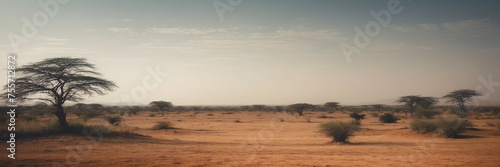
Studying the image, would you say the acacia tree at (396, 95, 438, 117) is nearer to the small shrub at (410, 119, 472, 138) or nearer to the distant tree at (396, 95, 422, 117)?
the distant tree at (396, 95, 422, 117)

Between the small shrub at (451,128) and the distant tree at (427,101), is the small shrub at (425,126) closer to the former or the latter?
the small shrub at (451,128)

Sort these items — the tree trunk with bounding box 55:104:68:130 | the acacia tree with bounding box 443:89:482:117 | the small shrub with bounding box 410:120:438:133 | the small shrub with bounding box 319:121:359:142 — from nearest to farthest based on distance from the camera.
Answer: the small shrub with bounding box 319:121:359:142
the tree trunk with bounding box 55:104:68:130
the small shrub with bounding box 410:120:438:133
the acacia tree with bounding box 443:89:482:117

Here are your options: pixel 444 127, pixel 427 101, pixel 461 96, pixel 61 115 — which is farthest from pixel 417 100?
pixel 61 115

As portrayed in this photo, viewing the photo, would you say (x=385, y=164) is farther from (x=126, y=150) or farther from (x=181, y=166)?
(x=126, y=150)

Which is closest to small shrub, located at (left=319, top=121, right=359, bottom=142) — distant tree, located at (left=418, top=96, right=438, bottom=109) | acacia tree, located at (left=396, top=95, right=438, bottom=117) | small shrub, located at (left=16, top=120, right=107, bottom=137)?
small shrub, located at (left=16, top=120, right=107, bottom=137)

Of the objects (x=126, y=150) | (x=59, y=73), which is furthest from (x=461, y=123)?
(x=59, y=73)

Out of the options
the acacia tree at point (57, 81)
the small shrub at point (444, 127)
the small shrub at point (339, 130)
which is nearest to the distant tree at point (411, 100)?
the small shrub at point (444, 127)

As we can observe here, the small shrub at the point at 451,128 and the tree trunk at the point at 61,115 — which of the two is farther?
the small shrub at the point at 451,128

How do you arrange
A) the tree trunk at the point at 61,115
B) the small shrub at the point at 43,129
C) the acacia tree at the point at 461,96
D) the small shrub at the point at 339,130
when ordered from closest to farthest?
the small shrub at the point at 43,129, the small shrub at the point at 339,130, the tree trunk at the point at 61,115, the acacia tree at the point at 461,96

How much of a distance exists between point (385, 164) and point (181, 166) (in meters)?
7.29

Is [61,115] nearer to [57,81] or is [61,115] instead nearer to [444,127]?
[57,81]

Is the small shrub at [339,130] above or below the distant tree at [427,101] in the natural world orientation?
below

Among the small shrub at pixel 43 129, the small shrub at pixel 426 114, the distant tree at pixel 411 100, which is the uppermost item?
the distant tree at pixel 411 100

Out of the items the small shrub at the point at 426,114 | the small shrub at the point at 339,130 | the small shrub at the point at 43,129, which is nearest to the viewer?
the small shrub at the point at 43,129
